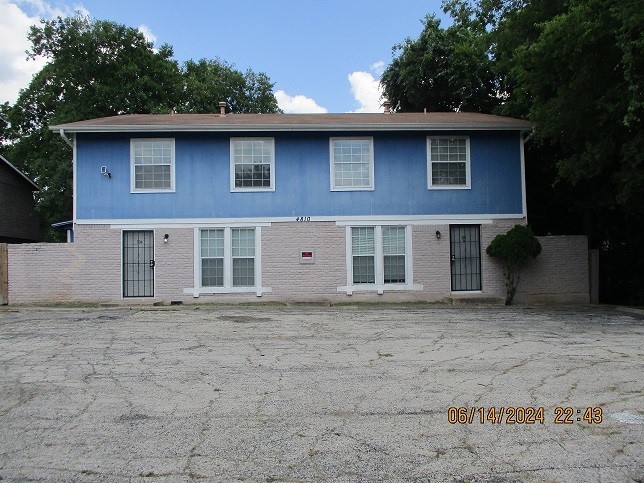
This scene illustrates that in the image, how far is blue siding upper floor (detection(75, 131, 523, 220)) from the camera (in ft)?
58.4

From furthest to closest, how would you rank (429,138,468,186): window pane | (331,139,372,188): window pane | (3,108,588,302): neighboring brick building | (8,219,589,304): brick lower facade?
(429,138,468,186): window pane < (331,139,372,188): window pane < (3,108,588,302): neighboring brick building < (8,219,589,304): brick lower facade

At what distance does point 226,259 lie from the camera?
1783 centimetres

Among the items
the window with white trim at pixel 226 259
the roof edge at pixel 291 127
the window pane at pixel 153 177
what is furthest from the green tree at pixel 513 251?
the window pane at pixel 153 177

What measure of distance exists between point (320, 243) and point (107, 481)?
13664mm

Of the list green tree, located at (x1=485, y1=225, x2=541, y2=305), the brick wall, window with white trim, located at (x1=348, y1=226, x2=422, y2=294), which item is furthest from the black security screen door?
the brick wall

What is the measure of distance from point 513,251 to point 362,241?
431 cm

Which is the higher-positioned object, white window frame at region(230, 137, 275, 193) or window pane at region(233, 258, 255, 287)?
white window frame at region(230, 137, 275, 193)

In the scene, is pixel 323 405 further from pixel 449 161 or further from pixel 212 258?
pixel 449 161

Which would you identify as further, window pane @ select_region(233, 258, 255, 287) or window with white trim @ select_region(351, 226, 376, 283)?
window with white trim @ select_region(351, 226, 376, 283)

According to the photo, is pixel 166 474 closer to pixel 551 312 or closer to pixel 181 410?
pixel 181 410

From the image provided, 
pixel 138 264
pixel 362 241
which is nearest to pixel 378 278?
pixel 362 241

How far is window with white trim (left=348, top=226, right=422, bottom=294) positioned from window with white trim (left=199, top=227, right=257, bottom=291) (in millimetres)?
2900

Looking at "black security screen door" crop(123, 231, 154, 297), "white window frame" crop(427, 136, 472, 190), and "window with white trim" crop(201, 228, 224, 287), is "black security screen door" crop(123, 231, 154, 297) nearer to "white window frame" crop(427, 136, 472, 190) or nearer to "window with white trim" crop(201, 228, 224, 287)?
"window with white trim" crop(201, 228, 224, 287)

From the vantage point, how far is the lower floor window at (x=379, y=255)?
18.0 meters
